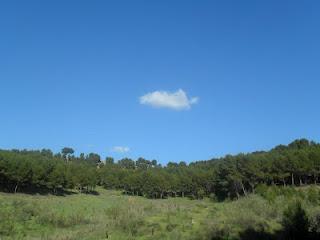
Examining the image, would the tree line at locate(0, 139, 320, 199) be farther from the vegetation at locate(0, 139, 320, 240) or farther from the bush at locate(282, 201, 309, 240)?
the bush at locate(282, 201, 309, 240)

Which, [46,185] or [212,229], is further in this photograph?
[46,185]

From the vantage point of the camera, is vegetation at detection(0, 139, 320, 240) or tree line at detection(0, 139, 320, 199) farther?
tree line at detection(0, 139, 320, 199)

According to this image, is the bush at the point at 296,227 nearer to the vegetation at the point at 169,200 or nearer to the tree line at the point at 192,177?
the vegetation at the point at 169,200

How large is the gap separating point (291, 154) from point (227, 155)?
3236cm

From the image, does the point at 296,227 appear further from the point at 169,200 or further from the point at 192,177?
the point at 192,177

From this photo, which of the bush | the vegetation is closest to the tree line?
the vegetation

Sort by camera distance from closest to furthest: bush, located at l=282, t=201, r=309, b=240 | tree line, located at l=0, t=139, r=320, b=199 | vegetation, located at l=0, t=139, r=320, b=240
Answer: bush, located at l=282, t=201, r=309, b=240 → vegetation, located at l=0, t=139, r=320, b=240 → tree line, located at l=0, t=139, r=320, b=199

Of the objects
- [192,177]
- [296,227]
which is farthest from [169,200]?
[296,227]

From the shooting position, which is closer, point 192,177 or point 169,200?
point 169,200

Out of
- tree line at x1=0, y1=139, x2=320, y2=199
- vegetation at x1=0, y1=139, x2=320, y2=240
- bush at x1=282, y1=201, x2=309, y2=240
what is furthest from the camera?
tree line at x1=0, y1=139, x2=320, y2=199

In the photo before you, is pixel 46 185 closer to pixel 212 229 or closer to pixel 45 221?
pixel 45 221

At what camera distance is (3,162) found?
96.4 m

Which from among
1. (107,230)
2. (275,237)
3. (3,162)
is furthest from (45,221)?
(3,162)

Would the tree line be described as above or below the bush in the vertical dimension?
above
